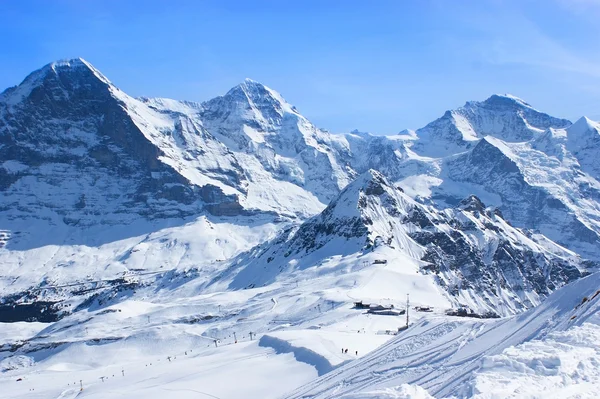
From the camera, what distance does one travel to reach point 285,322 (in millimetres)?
107062

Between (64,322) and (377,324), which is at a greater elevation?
(64,322)

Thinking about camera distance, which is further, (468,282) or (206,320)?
(468,282)

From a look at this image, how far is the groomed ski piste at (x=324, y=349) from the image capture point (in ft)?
71.7

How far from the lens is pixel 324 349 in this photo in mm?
49188

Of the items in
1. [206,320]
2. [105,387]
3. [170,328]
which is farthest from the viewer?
[206,320]

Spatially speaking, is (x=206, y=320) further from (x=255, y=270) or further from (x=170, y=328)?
(x=255, y=270)

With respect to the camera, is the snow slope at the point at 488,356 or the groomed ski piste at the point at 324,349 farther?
the groomed ski piste at the point at 324,349

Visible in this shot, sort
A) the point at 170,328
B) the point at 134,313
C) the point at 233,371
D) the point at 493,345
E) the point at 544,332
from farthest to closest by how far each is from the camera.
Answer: the point at 134,313, the point at 170,328, the point at 233,371, the point at 493,345, the point at 544,332

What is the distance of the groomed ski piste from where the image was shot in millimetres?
21844

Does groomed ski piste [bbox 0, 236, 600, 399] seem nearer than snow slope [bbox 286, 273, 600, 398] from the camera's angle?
No

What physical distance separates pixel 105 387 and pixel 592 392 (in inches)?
2011

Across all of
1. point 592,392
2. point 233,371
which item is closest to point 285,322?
point 233,371

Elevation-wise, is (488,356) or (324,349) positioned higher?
(488,356)

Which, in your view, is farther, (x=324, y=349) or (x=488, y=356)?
(x=324, y=349)
